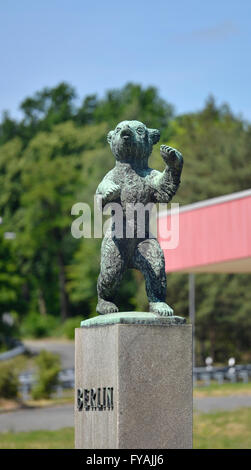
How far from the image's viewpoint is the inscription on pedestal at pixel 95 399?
920cm

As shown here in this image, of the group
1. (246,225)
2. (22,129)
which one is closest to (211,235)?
(246,225)

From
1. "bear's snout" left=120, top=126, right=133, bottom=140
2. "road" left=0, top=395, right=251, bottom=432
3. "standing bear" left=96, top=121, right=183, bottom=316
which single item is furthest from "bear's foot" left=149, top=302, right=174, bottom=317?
"road" left=0, top=395, right=251, bottom=432

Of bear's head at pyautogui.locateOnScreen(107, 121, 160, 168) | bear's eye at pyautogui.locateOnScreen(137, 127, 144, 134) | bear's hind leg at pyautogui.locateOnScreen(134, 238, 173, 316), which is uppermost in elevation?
bear's eye at pyautogui.locateOnScreen(137, 127, 144, 134)

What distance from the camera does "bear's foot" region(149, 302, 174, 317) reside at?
372 inches

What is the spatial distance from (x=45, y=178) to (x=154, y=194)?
65246 millimetres

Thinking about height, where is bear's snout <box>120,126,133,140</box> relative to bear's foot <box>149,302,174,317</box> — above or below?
above

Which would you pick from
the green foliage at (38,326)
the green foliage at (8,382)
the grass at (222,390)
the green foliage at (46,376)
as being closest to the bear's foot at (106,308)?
the green foliage at (8,382)

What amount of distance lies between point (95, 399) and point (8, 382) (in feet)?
78.2

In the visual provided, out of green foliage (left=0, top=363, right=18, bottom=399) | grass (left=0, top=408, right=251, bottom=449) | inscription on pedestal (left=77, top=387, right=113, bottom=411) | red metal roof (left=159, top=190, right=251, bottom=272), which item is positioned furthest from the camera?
green foliage (left=0, top=363, right=18, bottom=399)

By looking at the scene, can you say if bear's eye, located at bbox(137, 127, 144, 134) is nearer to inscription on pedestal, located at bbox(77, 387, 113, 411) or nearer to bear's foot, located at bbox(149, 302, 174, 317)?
bear's foot, located at bbox(149, 302, 174, 317)

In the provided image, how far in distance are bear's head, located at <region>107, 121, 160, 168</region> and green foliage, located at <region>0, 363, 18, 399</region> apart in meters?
23.4

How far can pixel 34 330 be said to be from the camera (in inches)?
2825
